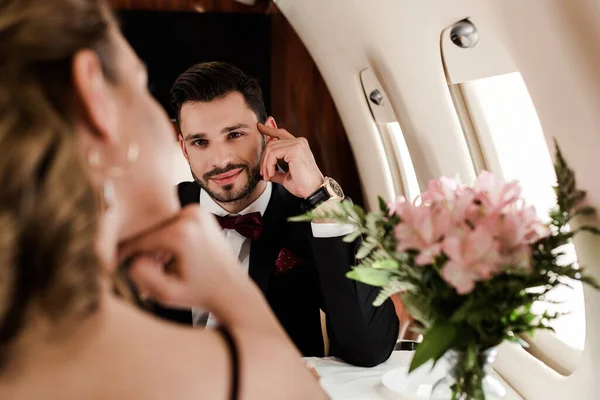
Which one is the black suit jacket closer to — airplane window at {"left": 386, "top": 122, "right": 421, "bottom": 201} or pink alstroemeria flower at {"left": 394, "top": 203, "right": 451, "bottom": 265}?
pink alstroemeria flower at {"left": 394, "top": 203, "right": 451, "bottom": 265}

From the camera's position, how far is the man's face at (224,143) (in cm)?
216

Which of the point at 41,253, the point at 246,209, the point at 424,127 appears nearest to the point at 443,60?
the point at 424,127

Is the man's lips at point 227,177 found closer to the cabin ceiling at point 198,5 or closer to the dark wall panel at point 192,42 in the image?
the dark wall panel at point 192,42

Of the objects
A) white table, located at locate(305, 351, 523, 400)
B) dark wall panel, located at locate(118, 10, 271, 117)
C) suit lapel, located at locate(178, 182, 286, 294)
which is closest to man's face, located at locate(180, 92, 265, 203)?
suit lapel, located at locate(178, 182, 286, 294)

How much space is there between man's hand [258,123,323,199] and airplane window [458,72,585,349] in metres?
0.66

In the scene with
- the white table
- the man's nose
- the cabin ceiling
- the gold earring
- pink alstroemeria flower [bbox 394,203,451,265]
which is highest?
the cabin ceiling

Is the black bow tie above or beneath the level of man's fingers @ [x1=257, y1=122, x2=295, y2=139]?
beneath

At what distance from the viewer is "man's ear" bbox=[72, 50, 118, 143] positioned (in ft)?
2.39

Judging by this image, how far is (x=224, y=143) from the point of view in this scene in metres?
2.16

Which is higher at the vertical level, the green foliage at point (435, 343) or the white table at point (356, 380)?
the green foliage at point (435, 343)

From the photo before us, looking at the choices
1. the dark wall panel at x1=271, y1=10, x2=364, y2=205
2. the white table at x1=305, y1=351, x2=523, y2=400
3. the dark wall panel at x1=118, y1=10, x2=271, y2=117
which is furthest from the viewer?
the dark wall panel at x1=271, y1=10, x2=364, y2=205

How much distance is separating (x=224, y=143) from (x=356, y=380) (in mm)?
902

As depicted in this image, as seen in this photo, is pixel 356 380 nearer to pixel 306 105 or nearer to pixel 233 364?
pixel 233 364

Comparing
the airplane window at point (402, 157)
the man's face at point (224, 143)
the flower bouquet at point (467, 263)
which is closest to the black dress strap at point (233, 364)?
the flower bouquet at point (467, 263)
